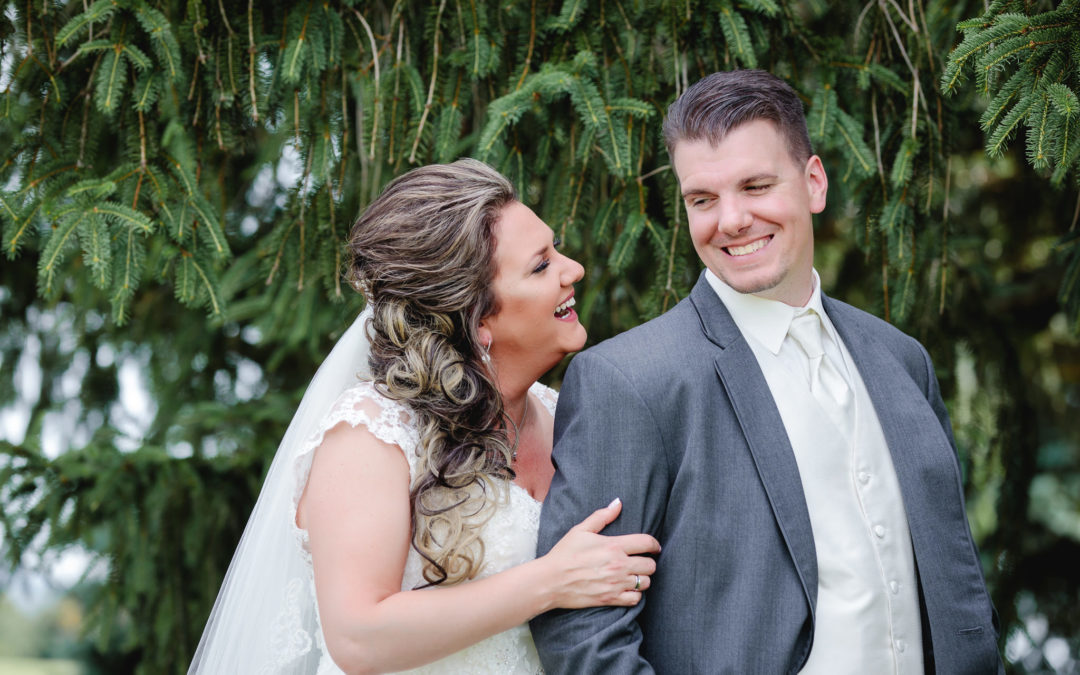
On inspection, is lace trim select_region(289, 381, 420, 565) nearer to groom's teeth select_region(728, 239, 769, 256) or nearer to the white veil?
the white veil

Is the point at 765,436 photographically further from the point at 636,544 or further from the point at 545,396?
the point at 545,396

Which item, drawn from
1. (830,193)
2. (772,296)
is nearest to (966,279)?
(830,193)

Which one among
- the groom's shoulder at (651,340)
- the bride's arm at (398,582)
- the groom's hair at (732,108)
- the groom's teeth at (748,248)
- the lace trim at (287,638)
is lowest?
the lace trim at (287,638)

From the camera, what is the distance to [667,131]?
7.14 feet

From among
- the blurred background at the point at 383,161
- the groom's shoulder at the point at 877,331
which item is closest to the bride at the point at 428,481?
the blurred background at the point at 383,161

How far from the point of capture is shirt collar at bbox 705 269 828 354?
2086 millimetres

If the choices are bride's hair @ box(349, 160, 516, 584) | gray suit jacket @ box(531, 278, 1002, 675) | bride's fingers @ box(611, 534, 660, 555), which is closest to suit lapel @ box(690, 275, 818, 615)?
gray suit jacket @ box(531, 278, 1002, 675)

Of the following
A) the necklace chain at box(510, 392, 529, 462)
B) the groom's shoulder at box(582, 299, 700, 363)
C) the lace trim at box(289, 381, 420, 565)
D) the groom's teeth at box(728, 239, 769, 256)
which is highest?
the groom's teeth at box(728, 239, 769, 256)

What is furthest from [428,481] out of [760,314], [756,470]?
[760,314]

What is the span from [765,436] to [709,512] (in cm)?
20

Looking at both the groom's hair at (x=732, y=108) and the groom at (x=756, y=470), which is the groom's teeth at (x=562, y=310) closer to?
the groom at (x=756, y=470)

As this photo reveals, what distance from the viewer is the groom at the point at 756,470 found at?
1.87 metres

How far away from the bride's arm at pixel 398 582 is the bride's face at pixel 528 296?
1.55ft

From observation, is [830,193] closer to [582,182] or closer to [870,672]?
[582,182]
